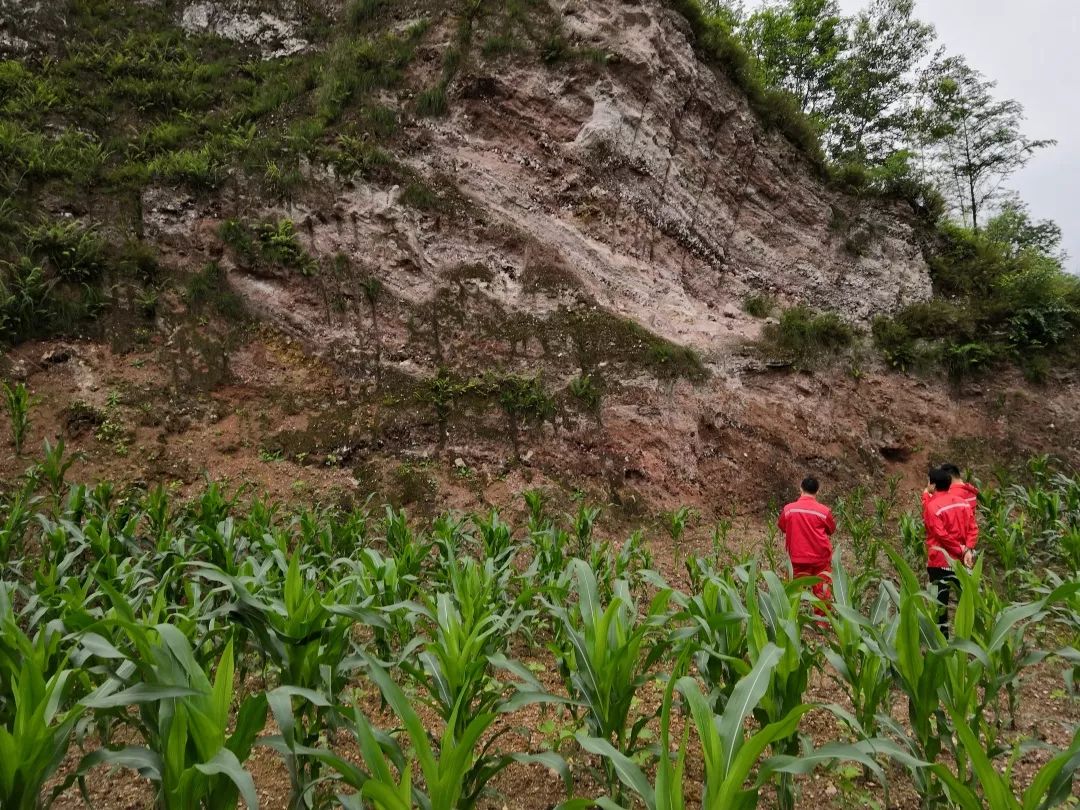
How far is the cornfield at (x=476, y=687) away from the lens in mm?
1660

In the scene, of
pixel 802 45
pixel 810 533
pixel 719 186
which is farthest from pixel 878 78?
pixel 810 533

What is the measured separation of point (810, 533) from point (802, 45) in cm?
2018

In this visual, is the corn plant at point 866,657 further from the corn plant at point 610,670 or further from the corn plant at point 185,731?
the corn plant at point 185,731

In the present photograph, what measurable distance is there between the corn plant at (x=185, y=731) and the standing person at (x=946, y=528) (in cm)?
523

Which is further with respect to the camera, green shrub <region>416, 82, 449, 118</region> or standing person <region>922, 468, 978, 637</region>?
green shrub <region>416, 82, 449, 118</region>

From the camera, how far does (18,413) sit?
644cm

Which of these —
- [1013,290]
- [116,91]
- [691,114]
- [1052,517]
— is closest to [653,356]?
[1052,517]

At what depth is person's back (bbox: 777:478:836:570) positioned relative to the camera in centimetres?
503

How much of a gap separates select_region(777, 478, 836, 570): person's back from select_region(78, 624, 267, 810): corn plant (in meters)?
4.64

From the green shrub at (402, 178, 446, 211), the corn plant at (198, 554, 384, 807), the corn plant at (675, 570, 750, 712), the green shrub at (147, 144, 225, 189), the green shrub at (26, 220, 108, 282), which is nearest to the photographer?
the corn plant at (198, 554, 384, 807)

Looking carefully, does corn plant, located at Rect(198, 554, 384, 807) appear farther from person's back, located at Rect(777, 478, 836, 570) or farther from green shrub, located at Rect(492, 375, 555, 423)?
green shrub, located at Rect(492, 375, 555, 423)

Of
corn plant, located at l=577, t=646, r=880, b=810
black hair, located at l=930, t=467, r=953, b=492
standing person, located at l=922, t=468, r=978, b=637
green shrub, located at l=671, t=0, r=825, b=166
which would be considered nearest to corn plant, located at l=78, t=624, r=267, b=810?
corn plant, located at l=577, t=646, r=880, b=810

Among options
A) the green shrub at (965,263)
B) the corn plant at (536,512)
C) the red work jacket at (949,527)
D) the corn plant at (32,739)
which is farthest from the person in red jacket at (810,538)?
the green shrub at (965,263)

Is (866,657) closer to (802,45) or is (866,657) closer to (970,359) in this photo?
(970,359)
